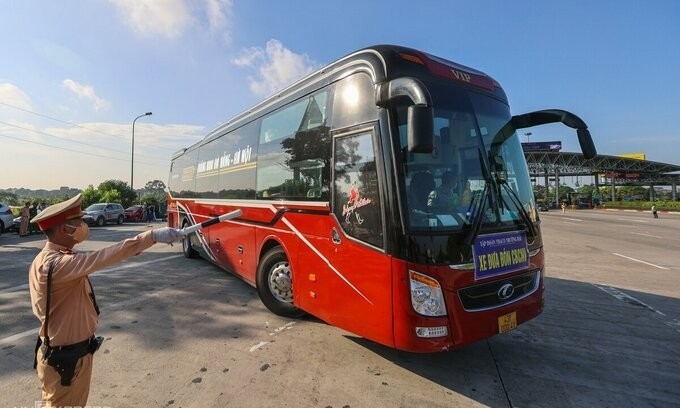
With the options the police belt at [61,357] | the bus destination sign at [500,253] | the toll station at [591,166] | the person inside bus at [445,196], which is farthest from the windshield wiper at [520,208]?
the toll station at [591,166]

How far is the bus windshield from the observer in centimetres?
361

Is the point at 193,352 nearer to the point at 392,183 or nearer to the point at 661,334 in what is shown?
the point at 392,183

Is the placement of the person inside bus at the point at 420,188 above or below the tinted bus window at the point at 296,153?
below

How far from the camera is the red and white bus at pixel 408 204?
3484 millimetres

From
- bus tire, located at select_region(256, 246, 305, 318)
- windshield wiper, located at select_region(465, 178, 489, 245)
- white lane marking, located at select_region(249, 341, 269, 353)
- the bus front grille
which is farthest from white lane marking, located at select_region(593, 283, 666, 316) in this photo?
white lane marking, located at select_region(249, 341, 269, 353)

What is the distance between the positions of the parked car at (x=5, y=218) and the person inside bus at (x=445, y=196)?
71.3ft

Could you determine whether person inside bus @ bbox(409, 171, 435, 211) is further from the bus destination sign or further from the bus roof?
the bus roof

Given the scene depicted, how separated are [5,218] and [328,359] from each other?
69.2 ft

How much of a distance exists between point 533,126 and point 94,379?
18.5 ft

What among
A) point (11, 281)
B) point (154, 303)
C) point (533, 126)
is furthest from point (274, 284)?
Result: point (11, 281)

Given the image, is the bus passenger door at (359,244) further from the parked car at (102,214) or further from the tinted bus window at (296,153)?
the parked car at (102,214)

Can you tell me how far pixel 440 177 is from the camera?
3711 mm

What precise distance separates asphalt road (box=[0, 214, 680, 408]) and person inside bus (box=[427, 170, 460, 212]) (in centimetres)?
174

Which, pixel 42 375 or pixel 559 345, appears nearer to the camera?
pixel 42 375
